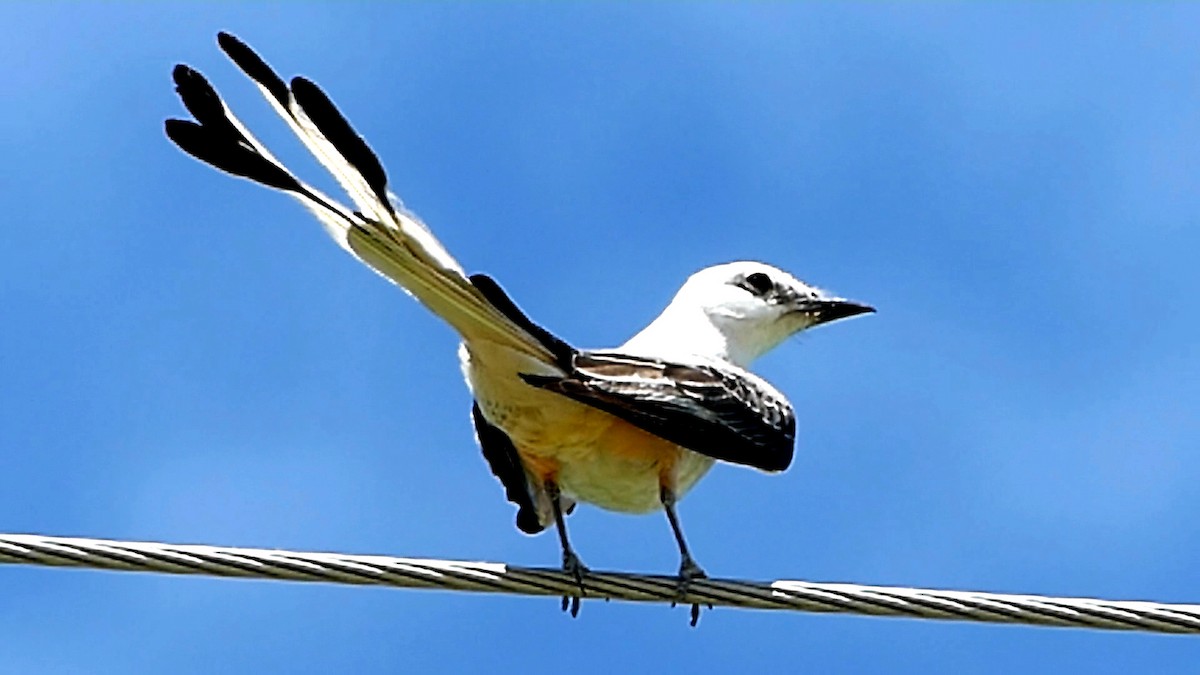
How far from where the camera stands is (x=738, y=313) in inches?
333

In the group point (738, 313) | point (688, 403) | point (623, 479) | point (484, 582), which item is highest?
point (738, 313)

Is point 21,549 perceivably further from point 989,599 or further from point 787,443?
point 787,443

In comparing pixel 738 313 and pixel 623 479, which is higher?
pixel 738 313

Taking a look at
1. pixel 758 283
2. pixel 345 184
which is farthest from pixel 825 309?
pixel 345 184

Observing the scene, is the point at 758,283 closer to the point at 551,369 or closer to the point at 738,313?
the point at 738,313

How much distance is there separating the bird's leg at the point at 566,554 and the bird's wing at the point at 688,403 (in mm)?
490

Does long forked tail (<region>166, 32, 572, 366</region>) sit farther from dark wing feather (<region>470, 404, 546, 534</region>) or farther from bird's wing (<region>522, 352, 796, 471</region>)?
dark wing feather (<region>470, 404, 546, 534</region>)

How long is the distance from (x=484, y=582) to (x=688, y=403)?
5.46 ft

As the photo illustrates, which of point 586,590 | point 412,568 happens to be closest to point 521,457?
point 586,590

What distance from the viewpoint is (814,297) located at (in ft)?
28.8

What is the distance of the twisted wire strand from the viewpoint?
516cm

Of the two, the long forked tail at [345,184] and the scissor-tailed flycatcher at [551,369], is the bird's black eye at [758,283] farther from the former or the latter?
the long forked tail at [345,184]

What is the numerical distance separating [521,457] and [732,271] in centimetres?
151

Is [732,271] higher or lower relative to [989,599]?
higher
